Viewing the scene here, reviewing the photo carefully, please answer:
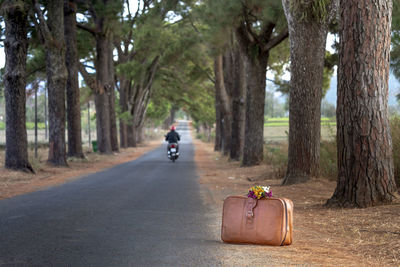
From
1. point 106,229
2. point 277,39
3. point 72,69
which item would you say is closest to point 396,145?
point 106,229

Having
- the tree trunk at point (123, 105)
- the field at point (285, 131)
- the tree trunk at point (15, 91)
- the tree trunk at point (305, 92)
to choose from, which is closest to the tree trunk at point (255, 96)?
the field at point (285, 131)

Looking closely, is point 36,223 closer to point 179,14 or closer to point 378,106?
point 378,106

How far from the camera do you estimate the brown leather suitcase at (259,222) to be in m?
6.52

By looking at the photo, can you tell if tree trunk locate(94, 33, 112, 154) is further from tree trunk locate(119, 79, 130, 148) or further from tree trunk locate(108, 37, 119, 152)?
tree trunk locate(119, 79, 130, 148)

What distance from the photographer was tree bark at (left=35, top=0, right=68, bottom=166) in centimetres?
2175

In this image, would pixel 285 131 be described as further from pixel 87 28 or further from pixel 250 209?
pixel 87 28

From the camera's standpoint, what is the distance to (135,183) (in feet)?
51.2

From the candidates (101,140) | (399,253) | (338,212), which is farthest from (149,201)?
(101,140)

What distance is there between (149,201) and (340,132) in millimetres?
4449

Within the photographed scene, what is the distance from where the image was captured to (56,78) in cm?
2183

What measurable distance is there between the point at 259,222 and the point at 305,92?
7.44m

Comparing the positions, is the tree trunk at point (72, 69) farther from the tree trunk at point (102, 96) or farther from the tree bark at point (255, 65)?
the tree bark at point (255, 65)

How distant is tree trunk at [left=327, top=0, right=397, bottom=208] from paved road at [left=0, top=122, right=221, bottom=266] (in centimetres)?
278

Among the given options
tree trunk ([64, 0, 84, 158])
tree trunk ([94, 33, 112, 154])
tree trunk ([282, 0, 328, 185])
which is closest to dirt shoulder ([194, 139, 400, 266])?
tree trunk ([282, 0, 328, 185])
